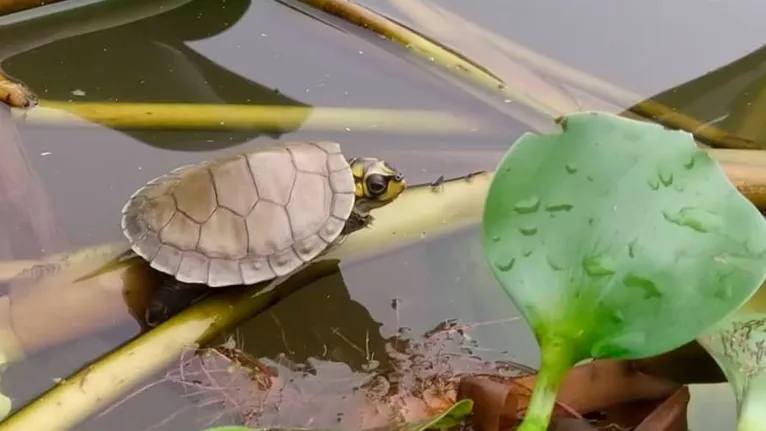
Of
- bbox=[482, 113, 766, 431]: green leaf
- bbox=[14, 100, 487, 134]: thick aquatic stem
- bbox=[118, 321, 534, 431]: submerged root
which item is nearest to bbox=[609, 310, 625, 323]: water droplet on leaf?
bbox=[482, 113, 766, 431]: green leaf

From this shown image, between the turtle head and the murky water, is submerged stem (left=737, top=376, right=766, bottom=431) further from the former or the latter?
the turtle head

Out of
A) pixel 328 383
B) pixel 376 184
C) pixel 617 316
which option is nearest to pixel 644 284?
pixel 617 316

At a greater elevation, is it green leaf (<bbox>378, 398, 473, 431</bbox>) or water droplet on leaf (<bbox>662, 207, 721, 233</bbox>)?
water droplet on leaf (<bbox>662, 207, 721, 233</bbox>)

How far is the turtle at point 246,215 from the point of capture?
0.92 metres

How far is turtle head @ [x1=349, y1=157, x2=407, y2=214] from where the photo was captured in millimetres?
997

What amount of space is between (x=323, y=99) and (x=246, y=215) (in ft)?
0.80

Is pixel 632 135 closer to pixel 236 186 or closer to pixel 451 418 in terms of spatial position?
pixel 451 418

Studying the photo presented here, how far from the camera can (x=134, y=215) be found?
0.93 m

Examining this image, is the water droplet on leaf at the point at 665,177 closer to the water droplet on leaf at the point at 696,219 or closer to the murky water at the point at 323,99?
the water droplet on leaf at the point at 696,219

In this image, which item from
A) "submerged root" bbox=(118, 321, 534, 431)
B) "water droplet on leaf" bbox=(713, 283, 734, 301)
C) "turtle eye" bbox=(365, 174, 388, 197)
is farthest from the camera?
"turtle eye" bbox=(365, 174, 388, 197)

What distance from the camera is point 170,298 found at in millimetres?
914

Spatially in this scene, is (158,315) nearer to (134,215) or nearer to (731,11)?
(134,215)

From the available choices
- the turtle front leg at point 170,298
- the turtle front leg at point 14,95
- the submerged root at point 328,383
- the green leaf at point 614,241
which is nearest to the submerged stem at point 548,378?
the green leaf at point 614,241

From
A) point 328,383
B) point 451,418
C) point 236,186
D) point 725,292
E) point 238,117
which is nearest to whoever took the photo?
point 725,292
